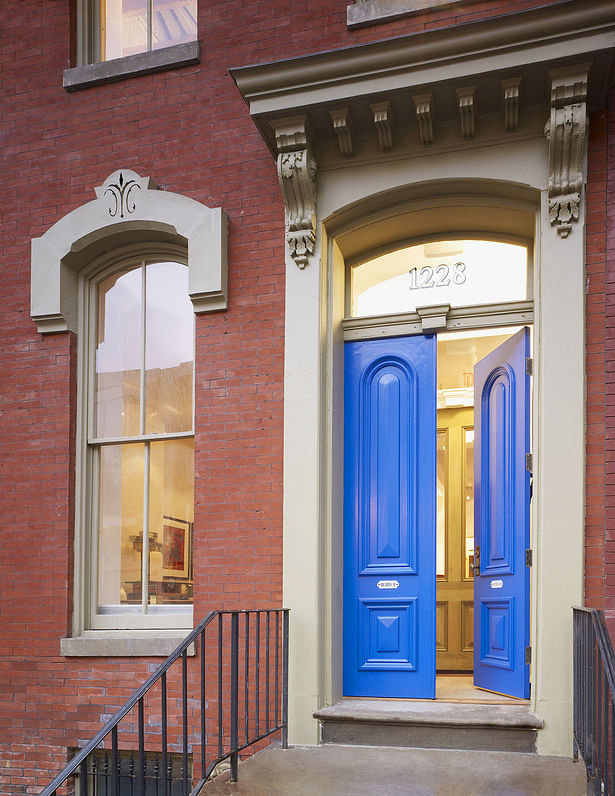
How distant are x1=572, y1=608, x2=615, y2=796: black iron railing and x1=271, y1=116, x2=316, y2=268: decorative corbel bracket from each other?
3.01 meters

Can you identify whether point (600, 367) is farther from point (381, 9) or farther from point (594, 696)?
point (381, 9)

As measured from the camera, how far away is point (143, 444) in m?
7.09

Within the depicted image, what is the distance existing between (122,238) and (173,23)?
1813mm

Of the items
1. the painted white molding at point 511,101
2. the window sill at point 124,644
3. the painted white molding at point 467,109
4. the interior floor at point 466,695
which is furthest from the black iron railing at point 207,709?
the painted white molding at point 511,101

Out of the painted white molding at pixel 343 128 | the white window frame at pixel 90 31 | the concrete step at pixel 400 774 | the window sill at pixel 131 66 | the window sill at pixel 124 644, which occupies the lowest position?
the concrete step at pixel 400 774

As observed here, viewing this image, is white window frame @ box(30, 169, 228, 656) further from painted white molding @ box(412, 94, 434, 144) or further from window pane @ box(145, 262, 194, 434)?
painted white molding @ box(412, 94, 434, 144)

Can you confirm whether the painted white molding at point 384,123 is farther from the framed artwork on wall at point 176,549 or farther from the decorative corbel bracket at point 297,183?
the framed artwork on wall at point 176,549

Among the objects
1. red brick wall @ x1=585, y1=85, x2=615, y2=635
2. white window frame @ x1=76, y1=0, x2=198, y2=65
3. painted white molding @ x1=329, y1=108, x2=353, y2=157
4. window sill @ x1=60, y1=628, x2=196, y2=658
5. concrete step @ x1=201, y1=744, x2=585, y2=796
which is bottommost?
concrete step @ x1=201, y1=744, x2=585, y2=796

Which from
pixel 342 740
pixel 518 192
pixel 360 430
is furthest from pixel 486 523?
pixel 518 192

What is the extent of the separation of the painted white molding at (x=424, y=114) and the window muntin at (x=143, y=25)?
7.47 ft

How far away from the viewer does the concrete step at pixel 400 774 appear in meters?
4.80

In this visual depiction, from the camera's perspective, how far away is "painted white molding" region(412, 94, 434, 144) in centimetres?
589

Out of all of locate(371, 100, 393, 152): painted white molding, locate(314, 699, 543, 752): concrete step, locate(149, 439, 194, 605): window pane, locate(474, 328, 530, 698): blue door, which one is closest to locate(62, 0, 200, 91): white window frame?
locate(371, 100, 393, 152): painted white molding

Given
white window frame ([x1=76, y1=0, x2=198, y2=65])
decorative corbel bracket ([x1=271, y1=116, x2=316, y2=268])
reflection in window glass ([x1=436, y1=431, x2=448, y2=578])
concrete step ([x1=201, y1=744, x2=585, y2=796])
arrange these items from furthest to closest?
reflection in window glass ([x1=436, y1=431, x2=448, y2=578]) < white window frame ([x1=76, y1=0, x2=198, y2=65]) < decorative corbel bracket ([x1=271, y1=116, x2=316, y2=268]) < concrete step ([x1=201, y1=744, x2=585, y2=796])
